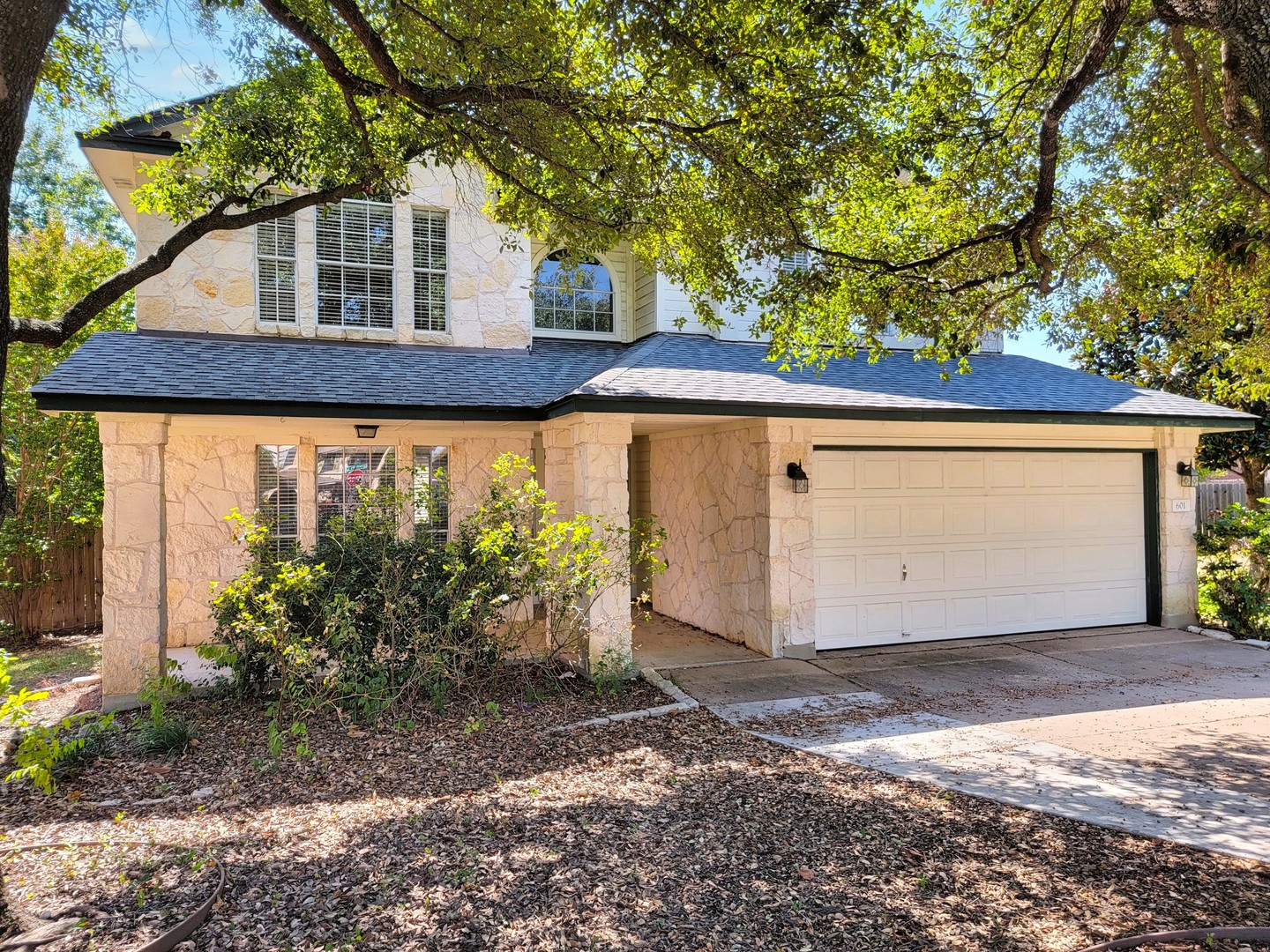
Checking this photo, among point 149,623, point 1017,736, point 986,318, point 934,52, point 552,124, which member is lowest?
point 1017,736

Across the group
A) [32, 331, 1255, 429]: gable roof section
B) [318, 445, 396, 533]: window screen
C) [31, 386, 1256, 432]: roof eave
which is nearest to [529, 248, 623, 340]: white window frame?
[32, 331, 1255, 429]: gable roof section

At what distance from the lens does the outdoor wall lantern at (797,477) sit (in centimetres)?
865

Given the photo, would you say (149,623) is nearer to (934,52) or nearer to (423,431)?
(423,431)

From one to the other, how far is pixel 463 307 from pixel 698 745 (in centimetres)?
678

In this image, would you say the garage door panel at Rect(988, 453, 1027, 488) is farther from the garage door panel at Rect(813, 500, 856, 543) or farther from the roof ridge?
the roof ridge

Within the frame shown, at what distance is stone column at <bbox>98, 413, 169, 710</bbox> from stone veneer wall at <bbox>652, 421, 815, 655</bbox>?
20.0ft

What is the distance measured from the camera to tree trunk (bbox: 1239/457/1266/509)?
15.7 m

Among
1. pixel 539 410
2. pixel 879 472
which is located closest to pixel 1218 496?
pixel 879 472

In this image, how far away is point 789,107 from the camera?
19.5 feet

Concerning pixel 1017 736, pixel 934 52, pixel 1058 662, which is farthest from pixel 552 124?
pixel 1058 662

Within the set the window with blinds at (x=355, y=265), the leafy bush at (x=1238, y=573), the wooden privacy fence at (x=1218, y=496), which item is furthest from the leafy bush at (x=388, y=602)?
the wooden privacy fence at (x=1218, y=496)

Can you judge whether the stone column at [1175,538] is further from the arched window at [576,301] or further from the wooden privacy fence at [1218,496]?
the wooden privacy fence at [1218,496]

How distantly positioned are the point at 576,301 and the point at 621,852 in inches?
353

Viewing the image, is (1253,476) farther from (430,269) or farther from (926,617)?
(430,269)
